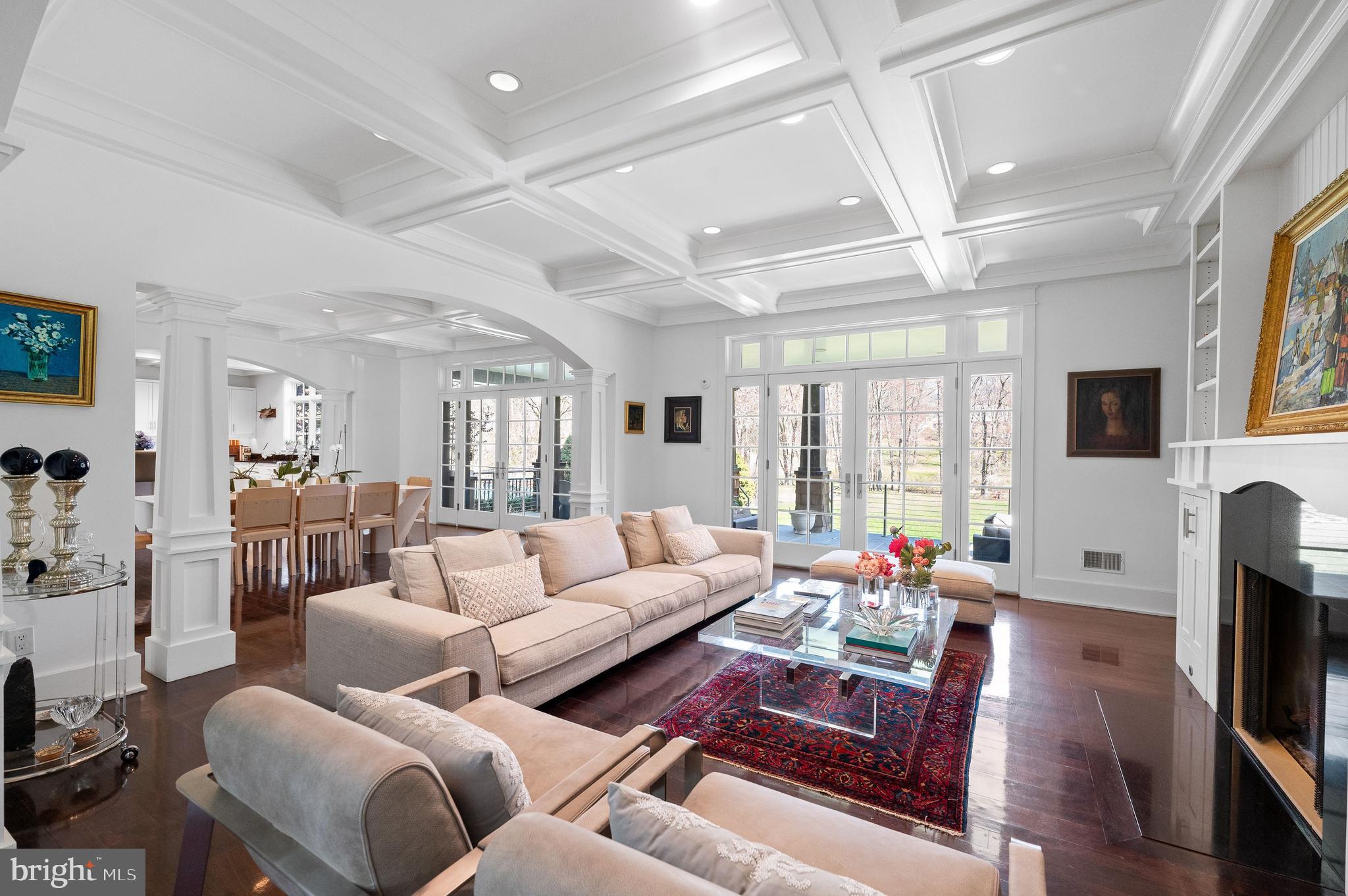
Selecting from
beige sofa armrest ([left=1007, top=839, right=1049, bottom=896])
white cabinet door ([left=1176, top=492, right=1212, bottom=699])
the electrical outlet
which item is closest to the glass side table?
the electrical outlet

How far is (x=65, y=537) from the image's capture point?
100 inches

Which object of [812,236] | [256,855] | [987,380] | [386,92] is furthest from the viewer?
[987,380]

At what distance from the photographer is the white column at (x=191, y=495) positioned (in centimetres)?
333

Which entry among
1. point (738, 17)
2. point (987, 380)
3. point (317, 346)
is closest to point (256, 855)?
point (738, 17)

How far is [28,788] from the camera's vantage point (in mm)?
2275

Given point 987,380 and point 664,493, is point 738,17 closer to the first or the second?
point 987,380

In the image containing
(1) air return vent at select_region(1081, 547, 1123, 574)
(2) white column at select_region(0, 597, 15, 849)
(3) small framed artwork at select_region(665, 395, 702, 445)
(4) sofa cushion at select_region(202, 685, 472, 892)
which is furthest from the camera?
(3) small framed artwork at select_region(665, 395, 702, 445)

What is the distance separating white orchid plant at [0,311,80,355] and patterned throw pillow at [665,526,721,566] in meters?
3.39

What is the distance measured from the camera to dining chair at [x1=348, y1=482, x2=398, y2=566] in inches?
246

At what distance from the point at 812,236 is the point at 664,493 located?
360 cm

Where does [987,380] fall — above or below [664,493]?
above

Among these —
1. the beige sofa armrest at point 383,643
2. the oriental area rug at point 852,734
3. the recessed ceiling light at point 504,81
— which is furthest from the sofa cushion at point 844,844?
the recessed ceiling light at point 504,81

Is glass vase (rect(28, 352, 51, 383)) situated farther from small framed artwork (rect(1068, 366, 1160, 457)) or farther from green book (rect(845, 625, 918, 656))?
small framed artwork (rect(1068, 366, 1160, 457))

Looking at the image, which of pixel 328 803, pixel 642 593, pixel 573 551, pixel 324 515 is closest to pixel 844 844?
pixel 328 803
